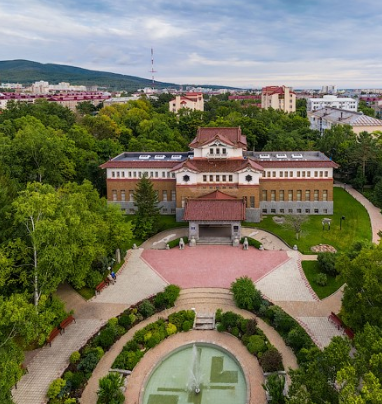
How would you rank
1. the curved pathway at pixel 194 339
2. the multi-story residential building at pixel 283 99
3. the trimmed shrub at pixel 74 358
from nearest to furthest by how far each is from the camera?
the curved pathway at pixel 194 339
the trimmed shrub at pixel 74 358
the multi-story residential building at pixel 283 99

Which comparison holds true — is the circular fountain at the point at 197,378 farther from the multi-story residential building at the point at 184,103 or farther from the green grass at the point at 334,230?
the multi-story residential building at the point at 184,103

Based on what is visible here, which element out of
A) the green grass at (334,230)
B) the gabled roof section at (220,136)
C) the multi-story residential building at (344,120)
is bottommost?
the green grass at (334,230)

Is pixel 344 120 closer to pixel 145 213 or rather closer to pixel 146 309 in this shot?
pixel 145 213

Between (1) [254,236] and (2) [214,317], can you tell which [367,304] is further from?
(1) [254,236]

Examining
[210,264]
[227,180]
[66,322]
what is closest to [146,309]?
[66,322]

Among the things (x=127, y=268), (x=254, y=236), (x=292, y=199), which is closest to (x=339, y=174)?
(x=292, y=199)

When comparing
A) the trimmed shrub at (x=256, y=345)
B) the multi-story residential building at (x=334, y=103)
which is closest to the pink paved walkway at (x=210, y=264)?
the trimmed shrub at (x=256, y=345)
